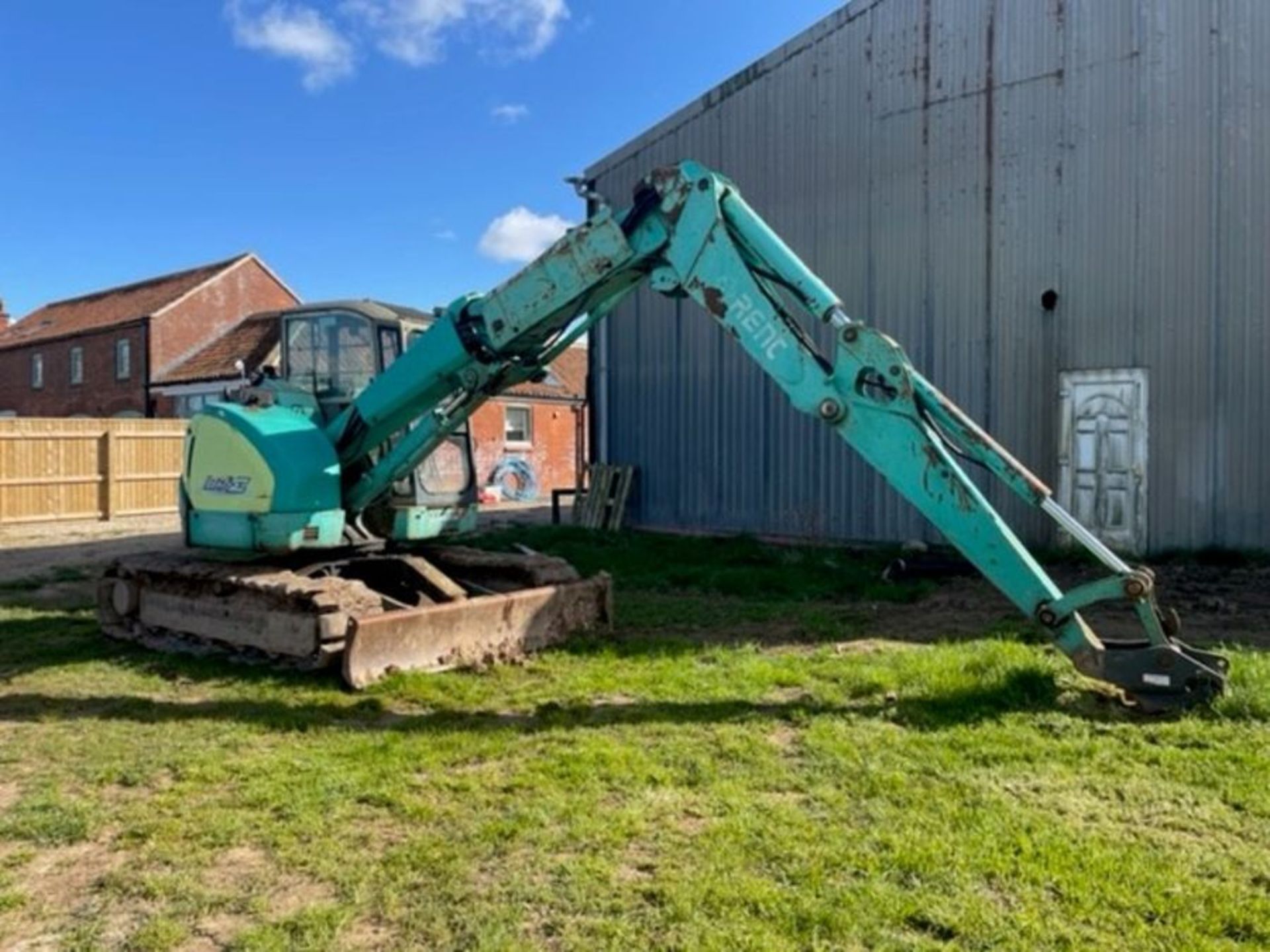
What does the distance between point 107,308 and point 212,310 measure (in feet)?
17.6

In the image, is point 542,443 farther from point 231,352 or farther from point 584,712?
point 584,712

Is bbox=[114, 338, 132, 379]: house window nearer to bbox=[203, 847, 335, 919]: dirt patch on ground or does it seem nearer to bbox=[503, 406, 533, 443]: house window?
bbox=[503, 406, 533, 443]: house window

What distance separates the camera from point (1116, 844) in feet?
11.9

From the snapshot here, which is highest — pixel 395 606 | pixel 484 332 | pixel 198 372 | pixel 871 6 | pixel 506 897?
pixel 871 6

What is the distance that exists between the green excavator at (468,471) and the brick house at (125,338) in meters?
25.2

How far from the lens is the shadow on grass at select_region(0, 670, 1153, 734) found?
5273 mm

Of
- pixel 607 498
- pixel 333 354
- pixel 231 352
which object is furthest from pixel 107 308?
pixel 333 354

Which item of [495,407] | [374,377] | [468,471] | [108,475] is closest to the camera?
[374,377]

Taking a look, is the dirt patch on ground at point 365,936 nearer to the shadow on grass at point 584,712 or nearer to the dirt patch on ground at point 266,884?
the dirt patch on ground at point 266,884

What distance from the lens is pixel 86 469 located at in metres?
19.5

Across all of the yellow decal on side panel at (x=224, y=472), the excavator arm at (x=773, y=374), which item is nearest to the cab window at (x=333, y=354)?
the excavator arm at (x=773, y=374)

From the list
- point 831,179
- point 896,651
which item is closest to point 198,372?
point 831,179

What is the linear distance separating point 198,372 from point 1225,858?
3016 cm

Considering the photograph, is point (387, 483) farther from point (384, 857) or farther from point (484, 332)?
point (384, 857)
